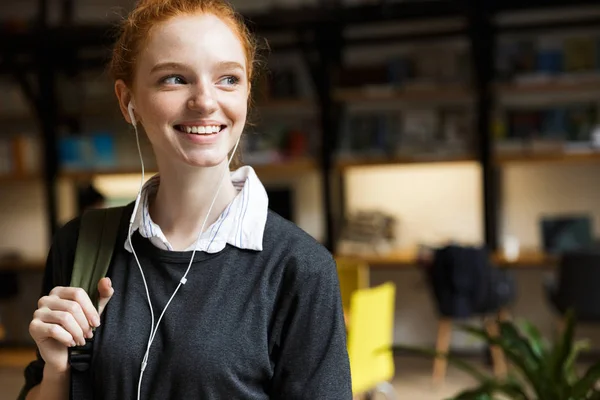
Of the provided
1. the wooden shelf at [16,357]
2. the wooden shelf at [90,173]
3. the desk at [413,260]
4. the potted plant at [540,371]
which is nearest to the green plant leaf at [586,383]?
the potted plant at [540,371]

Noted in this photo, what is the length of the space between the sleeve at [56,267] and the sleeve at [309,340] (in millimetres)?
332

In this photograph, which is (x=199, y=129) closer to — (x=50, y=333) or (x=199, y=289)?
(x=199, y=289)

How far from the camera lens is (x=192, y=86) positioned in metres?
1.21

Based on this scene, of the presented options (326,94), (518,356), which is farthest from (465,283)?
(518,356)

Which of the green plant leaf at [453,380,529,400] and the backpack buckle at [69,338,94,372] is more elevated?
the backpack buckle at [69,338,94,372]

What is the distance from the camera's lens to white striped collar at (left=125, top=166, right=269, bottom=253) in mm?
1255

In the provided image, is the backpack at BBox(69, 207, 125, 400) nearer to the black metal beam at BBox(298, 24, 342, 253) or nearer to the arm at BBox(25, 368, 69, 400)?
the arm at BBox(25, 368, 69, 400)

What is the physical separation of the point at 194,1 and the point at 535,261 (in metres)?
5.68

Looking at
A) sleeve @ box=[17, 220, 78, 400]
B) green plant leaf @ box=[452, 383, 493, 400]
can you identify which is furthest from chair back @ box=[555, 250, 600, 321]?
sleeve @ box=[17, 220, 78, 400]

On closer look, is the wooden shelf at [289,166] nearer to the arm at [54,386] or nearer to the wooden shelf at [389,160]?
the wooden shelf at [389,160]

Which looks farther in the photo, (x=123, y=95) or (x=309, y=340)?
(x=123, y=95)

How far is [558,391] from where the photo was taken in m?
1.94

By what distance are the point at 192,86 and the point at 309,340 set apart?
1.23 feet

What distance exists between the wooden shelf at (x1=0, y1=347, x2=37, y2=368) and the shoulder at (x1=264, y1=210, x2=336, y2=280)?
6294 mm
